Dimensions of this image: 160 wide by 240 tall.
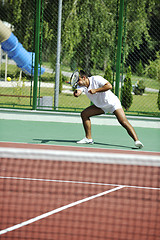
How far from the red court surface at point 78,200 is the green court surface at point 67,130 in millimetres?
1886

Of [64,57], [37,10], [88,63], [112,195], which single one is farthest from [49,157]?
[64,57]

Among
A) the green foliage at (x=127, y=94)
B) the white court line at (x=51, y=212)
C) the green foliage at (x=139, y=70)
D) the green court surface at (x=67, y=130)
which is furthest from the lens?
the green foliage at (x=139, y=70)

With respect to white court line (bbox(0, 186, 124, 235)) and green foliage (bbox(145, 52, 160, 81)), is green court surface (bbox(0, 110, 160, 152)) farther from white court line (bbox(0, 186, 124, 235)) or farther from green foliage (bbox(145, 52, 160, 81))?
green foliage (bbox(145, 52, 160, 81))

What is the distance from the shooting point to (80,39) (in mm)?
14984

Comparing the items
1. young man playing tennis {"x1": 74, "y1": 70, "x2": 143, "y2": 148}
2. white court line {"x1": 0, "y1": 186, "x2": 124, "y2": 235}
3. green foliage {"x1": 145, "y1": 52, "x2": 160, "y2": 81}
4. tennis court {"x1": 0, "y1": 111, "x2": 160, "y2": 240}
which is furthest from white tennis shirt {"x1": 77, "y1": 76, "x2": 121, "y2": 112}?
green foliage {"x1": 145, "y1": 52, "x2": 160, "y2": 81}

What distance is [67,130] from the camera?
34.9 feet

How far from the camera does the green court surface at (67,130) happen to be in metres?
9.22

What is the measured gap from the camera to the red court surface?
4258 millimetres

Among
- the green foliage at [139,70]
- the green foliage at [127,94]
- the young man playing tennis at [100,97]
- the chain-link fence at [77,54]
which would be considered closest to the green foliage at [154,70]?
the chain-link fence at [77,54]

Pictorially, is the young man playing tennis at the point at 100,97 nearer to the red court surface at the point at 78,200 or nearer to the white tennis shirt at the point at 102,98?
the white tennis shirt at the point at 102,98

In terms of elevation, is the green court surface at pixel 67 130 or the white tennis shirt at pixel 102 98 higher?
the white tennis shirt at pixel 102 98

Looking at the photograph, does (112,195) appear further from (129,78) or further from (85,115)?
(129,78)

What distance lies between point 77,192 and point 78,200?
0.40 metres

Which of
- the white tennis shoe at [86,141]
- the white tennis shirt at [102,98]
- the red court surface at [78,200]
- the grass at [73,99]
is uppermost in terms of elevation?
the white tennis shirt at [102,98]
